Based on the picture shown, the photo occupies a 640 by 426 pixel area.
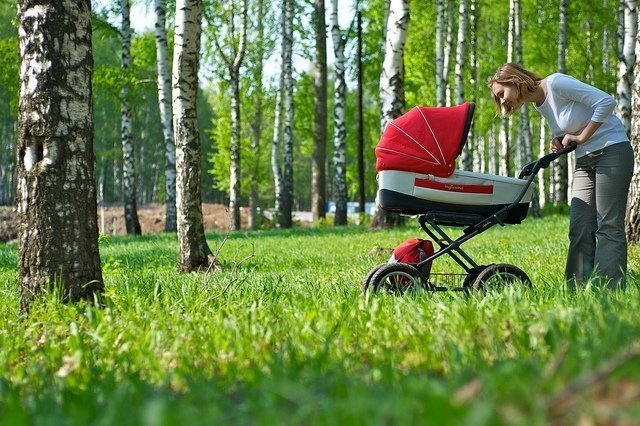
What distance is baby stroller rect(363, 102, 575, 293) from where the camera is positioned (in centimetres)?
510

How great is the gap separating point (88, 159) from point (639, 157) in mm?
6498

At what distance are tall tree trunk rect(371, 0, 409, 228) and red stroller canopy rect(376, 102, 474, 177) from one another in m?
9.90

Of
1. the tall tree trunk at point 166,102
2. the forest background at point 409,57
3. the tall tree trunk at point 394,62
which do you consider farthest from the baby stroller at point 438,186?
the forest background at point 409,57

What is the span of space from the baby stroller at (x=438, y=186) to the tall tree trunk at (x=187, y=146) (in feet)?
13.7

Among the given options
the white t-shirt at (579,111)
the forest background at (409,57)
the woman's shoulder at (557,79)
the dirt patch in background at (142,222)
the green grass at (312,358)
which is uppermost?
the forest background at (409,57)

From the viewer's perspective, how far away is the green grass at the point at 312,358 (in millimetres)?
1797

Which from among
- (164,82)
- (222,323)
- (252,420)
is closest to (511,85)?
(222,323)

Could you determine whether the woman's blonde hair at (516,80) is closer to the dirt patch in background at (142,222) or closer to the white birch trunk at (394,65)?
the white birch trunk at (394,65)

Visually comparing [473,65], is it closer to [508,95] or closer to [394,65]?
[394,65]

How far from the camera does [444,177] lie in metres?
5.11

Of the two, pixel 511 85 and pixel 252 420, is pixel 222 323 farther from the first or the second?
pixel 511 85

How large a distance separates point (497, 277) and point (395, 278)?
2.52 ft

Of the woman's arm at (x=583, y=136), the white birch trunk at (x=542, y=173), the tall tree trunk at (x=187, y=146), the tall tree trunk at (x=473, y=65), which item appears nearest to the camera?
the woman's arm at (x=583, y=136)

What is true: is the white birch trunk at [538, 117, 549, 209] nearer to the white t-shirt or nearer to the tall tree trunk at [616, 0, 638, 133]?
the tall tree trunk at [616, 0, 638, 133]
